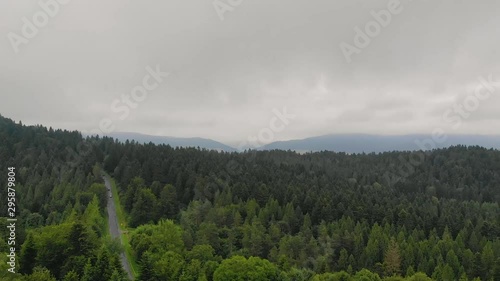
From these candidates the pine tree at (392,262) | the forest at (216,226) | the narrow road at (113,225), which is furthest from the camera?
the narrow road at (113,225)

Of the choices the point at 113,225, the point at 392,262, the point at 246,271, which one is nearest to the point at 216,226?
the point at 246,271

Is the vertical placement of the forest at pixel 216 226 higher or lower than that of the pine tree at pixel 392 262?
higher

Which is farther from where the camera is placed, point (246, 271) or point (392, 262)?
point (392, 262)

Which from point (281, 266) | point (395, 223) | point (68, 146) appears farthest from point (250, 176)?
point (68, 146)

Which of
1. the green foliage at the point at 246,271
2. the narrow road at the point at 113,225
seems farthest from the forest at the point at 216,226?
the narrow road at the point at 113,225

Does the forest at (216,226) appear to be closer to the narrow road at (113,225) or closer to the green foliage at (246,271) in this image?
the green foliage at (246,271)

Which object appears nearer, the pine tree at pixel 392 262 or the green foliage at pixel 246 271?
the green foliage at pixel 246 271

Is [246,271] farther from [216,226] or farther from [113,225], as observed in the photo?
[113,225]

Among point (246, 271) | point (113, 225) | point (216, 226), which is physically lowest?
point (246, 271)

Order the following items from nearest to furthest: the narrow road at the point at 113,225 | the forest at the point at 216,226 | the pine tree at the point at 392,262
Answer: the forest at the point at 216,226
the pine tree at the point at 392,262
the narrow road at the point at 113,225
